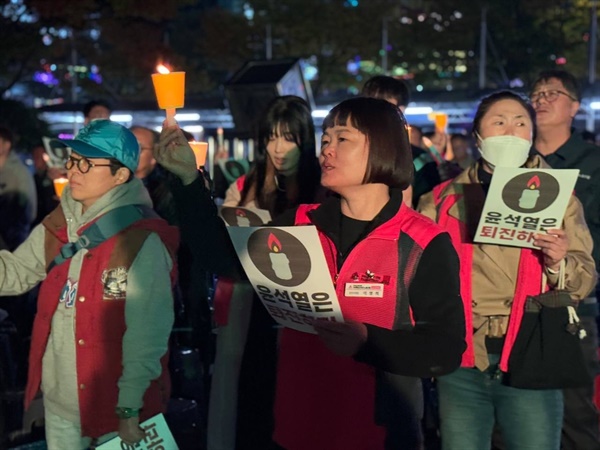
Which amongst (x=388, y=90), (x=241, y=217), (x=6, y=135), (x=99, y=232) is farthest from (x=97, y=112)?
(x=99, y=232)

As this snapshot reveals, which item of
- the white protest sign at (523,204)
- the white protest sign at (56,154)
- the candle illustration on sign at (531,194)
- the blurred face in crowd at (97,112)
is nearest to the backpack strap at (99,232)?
the white protest sign at (523,204)

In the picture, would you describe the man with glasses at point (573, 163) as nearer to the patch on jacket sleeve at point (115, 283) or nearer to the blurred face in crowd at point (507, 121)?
the blurred face in crowd at point (507, 121)

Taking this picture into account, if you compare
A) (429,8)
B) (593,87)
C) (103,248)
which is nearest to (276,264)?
(103,248)

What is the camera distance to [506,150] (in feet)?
13.2

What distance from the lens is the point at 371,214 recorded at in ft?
9.79

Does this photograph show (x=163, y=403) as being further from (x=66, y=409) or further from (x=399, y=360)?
(x=399, y=360)

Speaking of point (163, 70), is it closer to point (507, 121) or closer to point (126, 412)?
point (126, 412)

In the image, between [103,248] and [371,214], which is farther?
[103,248]

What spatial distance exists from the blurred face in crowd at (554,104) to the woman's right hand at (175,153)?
3040 mm

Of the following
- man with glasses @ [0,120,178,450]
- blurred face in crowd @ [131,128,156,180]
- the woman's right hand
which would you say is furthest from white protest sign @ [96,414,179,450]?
blurred face in crowd @ [131,128,156,180]

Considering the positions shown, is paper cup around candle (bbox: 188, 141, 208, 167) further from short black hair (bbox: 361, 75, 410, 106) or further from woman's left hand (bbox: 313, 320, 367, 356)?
short black hair (bbox: 361, 75, 410, 106)

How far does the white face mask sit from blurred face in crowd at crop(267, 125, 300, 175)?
0.99 m

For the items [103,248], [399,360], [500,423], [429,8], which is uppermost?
[429,8]

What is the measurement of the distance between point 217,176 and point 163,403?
4329 mm
